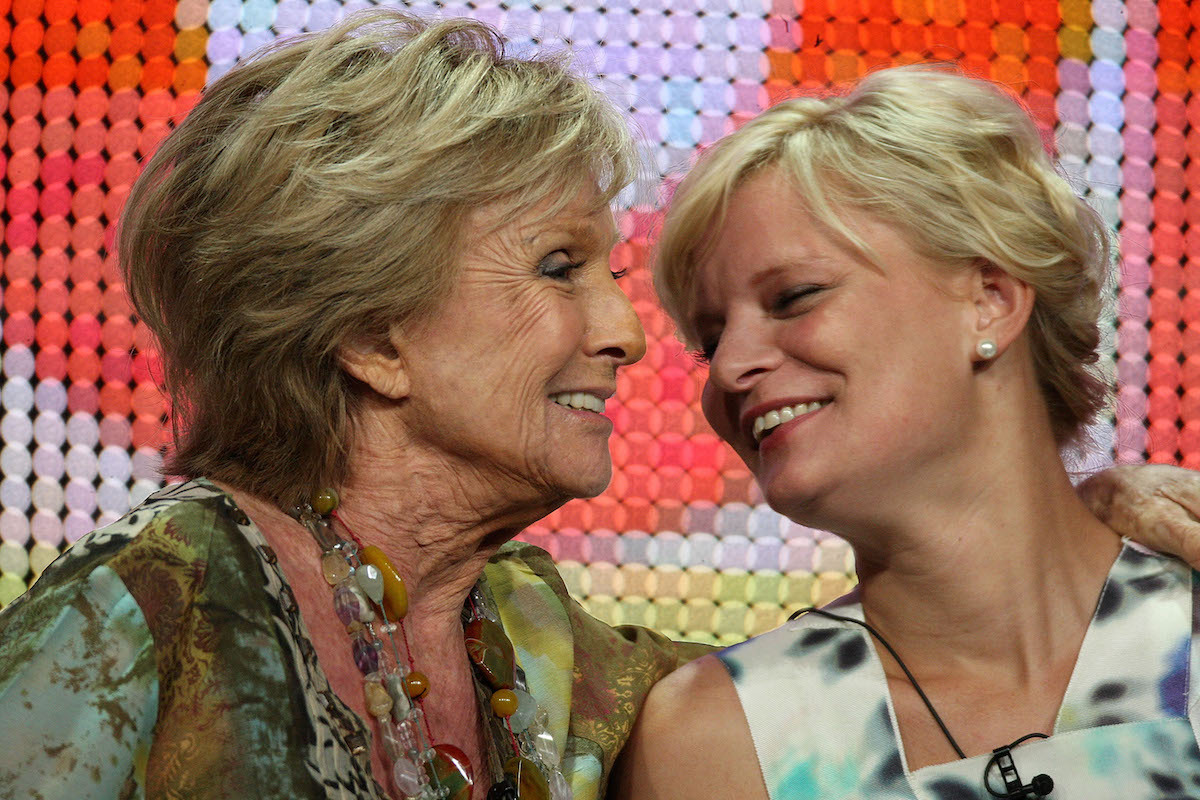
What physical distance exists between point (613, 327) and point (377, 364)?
319mm

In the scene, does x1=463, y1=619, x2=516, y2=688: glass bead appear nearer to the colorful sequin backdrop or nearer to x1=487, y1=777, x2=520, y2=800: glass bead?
x1=487, y1=777, x2=520, y2=800: glass bead

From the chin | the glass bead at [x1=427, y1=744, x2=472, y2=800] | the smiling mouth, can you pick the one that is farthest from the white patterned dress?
the glass bead at [x1=427, y1=744, x2=472, y2=800]

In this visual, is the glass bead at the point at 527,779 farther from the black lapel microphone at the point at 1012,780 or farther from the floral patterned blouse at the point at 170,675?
the black lapel microphone at the point at 1012,780

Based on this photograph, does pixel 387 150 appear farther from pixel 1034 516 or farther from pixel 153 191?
pixel 1034 516

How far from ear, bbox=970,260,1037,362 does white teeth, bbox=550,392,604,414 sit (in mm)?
532

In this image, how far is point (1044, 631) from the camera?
173 centimetres

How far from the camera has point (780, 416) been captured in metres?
1.73

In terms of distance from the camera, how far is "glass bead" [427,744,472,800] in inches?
58.1

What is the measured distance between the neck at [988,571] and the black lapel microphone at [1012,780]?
138 mm

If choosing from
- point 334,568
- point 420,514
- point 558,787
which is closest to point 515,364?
point 420,514

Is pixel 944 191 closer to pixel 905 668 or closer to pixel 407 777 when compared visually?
pixel 905 668

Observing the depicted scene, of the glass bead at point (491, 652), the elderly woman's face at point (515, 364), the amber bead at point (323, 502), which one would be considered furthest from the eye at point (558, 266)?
the glass bead at point (491, 652)

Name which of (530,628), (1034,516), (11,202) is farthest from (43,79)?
(1034,516)

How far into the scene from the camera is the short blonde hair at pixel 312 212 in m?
1.54
